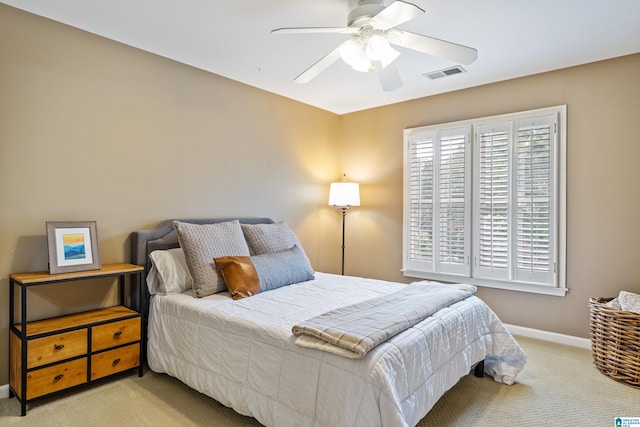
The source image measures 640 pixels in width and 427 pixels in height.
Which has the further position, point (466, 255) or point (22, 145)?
point (466, 255)

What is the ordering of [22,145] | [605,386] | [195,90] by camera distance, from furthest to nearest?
1. [195,90]
2. [605,386]
3. [22,145]

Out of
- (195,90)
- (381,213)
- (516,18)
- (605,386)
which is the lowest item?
(605,386)

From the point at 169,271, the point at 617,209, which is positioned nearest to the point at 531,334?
the point at 617,209

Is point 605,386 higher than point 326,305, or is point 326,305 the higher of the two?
point 326,305

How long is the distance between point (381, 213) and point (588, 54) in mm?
2474

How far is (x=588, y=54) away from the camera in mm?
3102

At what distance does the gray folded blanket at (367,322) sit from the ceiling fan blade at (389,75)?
4.79 feet

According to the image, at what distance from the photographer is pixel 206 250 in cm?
284

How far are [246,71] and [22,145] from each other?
6.05 ft

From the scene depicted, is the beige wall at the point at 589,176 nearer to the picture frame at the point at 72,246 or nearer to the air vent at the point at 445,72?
the air vent at the point at 445,72

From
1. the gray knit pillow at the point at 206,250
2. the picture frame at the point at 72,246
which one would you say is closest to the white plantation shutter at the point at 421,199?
the gray knit pillow at the point at 206,250

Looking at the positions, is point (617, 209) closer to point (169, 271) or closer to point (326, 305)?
point (326, 305)

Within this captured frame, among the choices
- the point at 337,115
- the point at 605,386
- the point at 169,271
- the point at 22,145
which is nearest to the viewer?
the point at 22,145

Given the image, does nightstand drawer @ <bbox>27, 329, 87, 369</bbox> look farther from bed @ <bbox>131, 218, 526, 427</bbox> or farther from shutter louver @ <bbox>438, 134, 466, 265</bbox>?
shutter louver @ <bbox>438, 134, 466, 265</bbox>
